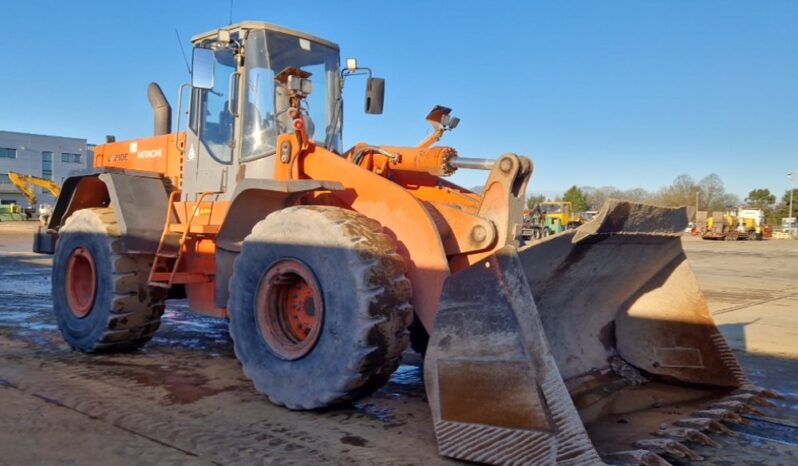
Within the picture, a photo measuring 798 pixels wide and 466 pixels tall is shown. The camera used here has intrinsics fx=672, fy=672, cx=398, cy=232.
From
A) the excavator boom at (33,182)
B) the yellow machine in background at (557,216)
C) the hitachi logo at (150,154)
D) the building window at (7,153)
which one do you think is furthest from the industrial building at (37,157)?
the hitachi logo at (150,154)

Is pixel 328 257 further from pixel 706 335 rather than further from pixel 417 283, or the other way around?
pixel 706 335

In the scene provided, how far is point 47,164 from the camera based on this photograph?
228 ft

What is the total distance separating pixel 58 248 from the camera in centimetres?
671

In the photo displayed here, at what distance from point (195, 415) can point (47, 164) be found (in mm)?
74571

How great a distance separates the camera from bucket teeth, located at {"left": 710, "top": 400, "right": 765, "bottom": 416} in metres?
4.60

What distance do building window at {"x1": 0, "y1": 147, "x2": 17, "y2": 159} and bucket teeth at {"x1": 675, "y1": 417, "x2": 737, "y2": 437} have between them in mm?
75636

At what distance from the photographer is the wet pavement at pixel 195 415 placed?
12.1 feet

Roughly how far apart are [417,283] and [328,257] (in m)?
0.58

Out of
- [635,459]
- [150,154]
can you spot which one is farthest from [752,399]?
[150,154]

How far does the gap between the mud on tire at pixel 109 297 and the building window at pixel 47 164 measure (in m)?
70.8

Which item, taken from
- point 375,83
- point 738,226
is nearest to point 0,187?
point 738,226

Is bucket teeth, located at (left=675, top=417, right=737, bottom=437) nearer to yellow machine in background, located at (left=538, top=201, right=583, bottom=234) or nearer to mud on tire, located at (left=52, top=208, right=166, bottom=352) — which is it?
mud on tire, located at (left=52, top=208, right=166, bottom=352)

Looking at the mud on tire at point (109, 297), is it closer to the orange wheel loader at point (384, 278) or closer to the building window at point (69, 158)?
the orange wheel loader at point (384, 278)

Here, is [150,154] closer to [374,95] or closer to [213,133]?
[213,133]
